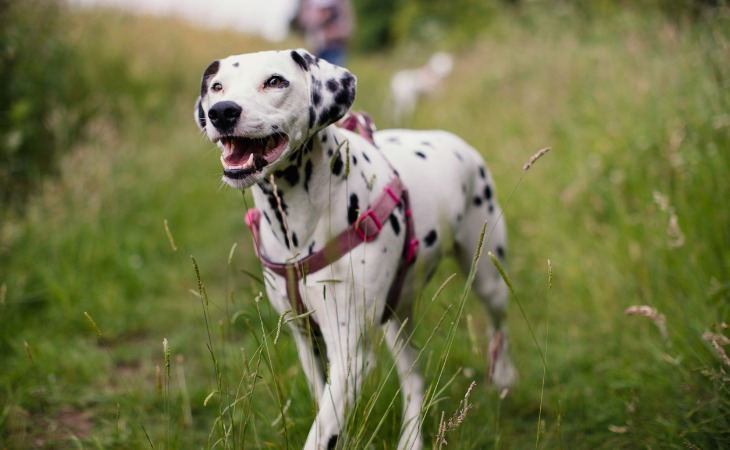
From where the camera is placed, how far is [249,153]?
7.04 feet

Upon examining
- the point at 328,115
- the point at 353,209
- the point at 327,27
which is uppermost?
the point at 328,115

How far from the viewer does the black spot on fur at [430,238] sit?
9.11ft

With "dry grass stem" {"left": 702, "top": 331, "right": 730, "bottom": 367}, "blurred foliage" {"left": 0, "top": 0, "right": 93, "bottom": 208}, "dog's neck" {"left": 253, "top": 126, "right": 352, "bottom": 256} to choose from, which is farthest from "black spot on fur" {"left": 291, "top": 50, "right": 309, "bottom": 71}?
"blurred foliage" {"left": 0, "top": 0, "right": 93, "bottom": 208}

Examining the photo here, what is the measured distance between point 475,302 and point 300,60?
9.04 ft

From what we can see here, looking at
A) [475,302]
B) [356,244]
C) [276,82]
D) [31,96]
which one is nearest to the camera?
[276,82]

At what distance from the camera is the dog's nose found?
6.54ft

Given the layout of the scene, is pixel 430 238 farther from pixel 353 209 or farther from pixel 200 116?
pixel 200 116

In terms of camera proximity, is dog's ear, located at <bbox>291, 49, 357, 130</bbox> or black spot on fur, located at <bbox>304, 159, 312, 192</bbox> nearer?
dog's ear, located at <bbox>291, 49, 357, 130</bbox>

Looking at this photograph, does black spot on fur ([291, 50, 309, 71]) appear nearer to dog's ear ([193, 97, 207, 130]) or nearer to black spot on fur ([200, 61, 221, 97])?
black spot on fur ([200, 61, 221, 97])

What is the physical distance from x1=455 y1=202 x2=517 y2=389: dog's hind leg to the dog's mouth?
1355mm

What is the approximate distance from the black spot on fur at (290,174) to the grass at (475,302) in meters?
0.37

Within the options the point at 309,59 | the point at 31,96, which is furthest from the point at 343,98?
the point at 31,96

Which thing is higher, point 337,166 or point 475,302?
point 337,166

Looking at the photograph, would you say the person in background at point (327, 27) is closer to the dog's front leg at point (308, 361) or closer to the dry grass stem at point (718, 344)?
the dog's front leg at point (308, 361)
